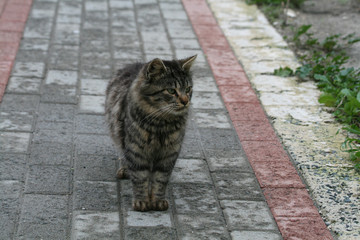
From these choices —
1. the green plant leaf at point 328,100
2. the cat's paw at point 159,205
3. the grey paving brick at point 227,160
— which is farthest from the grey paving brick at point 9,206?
the green plant leaf at point 328,100

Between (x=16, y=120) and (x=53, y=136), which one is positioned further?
(x=16, y=120)

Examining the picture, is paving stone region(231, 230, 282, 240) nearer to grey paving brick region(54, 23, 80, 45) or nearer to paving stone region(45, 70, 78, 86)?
paving stone region(45, 70, 78, 86)

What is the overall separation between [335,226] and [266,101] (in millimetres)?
2319

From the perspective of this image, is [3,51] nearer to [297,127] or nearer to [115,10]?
[115,10]

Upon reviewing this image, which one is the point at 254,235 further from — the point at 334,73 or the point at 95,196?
the point at 334,73

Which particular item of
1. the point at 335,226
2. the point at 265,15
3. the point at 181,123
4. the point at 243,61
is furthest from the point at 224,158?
the point at 265,15

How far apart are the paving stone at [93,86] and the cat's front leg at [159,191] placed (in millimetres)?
2195

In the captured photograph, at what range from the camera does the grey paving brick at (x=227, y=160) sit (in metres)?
5.15

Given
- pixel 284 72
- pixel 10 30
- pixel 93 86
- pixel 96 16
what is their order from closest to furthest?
pixel 93 86, pixel 284 72, pixel 10 30, pixel 96 16

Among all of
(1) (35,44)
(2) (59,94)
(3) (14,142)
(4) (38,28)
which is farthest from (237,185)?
(4) (38,28)

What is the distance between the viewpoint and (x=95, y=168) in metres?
5.02

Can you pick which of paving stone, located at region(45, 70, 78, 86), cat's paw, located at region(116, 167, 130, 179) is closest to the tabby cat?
cat's paw, located at region(116, 167, 130, 179)

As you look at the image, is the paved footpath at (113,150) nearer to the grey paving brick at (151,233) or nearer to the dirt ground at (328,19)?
the grey paving brick at (151,233)

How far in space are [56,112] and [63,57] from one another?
150cm
